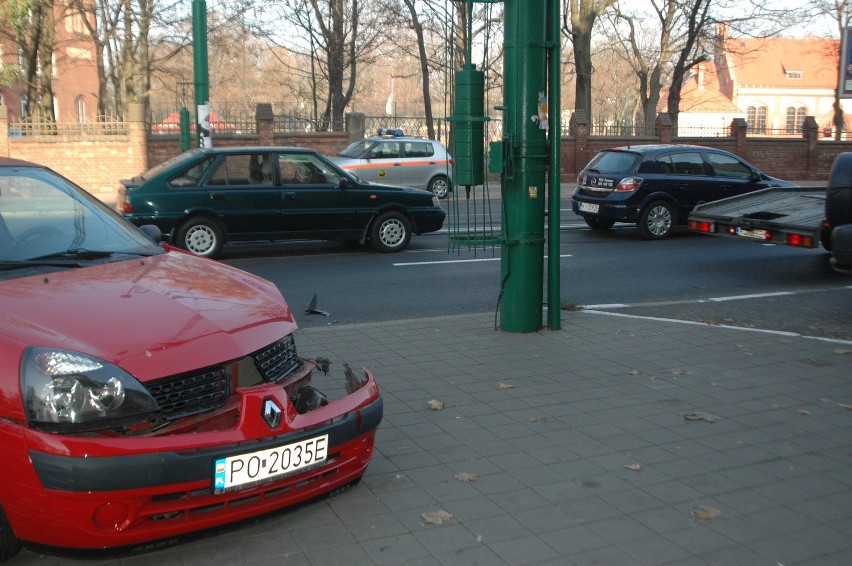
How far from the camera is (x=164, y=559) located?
3.68 metres

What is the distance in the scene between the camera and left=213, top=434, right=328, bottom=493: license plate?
351cm

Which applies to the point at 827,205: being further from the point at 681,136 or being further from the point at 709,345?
the point at 681,136

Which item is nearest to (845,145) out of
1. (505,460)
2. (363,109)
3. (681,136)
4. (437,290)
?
(681,136)

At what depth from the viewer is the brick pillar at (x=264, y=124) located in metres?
27.3

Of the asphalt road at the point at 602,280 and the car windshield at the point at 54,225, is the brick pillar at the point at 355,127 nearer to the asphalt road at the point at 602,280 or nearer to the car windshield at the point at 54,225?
the asphalt road at the point at 602,280

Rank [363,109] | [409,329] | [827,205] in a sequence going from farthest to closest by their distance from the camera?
[363,109], [827,205], [409,329]

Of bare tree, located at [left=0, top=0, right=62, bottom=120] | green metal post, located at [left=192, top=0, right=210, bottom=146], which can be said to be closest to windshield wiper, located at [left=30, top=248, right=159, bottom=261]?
green metal post, located at [left=192, top=0, right=210, bottom=146]

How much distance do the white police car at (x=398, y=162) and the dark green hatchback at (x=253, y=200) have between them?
8831 millimetres

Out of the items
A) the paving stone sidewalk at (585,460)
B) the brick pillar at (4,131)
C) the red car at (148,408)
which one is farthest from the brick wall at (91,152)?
the red car at (148,408)

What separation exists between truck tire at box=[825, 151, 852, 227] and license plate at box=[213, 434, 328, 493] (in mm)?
8410

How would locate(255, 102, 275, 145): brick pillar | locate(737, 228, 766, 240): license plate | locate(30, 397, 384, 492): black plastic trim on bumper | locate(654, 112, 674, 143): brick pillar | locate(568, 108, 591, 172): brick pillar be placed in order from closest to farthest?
locate(30, 397, 384, 492): black plastic trim on bumper, locate(737, 228, 766, 240): license plate, locate(255, 102, 275, 145): brick pillar, locate(568, 108, 591, 172): brick pillar, locate(654, 112, 674, 143): brick pillar

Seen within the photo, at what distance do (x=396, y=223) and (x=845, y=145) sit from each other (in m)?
30.3

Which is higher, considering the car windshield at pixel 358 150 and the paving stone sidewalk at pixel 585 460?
the car windshield at pixel 358 150

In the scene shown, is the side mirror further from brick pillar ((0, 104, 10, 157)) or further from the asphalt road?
brick pillar ((0, 104, 10, 157))
